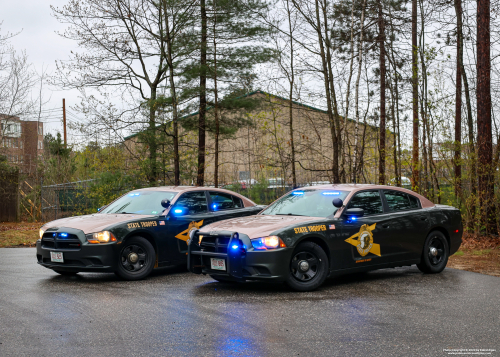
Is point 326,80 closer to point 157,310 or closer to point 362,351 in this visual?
point 157,310

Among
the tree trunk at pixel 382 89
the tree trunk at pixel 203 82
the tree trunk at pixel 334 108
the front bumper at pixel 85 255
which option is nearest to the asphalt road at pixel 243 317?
the front bumper at pixel 85 255

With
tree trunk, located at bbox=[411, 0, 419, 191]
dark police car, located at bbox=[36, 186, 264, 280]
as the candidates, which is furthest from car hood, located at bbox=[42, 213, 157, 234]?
tree trunk, located at bbox=[411, 0, 419, 191]

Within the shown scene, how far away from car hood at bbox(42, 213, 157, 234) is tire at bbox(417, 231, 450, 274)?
4809 millimetres

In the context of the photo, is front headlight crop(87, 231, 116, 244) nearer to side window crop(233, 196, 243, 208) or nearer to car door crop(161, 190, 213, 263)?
car door crop(161, 190, 213, 263)

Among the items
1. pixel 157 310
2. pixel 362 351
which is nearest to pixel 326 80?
pixel 157 310

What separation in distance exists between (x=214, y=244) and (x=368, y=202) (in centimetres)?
275

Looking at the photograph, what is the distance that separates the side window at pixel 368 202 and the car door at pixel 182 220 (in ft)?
9.14

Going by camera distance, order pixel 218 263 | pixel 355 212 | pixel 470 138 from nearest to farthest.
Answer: pixel 218 263, pixel 355 212, pixel 470 138

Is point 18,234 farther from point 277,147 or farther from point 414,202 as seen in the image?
point 414,202

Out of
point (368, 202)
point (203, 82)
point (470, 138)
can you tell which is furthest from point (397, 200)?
point (203, 82)

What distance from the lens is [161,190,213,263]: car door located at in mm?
9945

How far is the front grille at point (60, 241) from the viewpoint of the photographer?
9.13 m

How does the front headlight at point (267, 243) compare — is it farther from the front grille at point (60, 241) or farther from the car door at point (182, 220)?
the front grille at point (60, 241)

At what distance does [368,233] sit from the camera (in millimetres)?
9102
